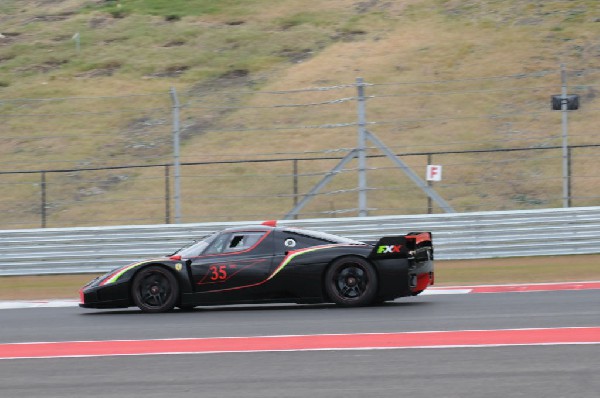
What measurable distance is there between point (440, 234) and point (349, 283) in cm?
613

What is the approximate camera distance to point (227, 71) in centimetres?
3288

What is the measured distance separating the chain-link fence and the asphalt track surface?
32.5 ft

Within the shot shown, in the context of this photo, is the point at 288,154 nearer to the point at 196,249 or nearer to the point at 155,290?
the point at 196,249

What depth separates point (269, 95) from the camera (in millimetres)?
29188

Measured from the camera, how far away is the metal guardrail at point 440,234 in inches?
698

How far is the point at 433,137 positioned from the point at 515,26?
7.51 metres

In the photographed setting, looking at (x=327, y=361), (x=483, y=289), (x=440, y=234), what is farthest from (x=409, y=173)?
(x=327, y=361)

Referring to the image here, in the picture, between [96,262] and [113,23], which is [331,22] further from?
[96,262]

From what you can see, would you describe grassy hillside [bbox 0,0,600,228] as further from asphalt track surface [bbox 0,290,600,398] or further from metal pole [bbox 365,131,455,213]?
asphalt track surface [bbox 0,290,600,398]

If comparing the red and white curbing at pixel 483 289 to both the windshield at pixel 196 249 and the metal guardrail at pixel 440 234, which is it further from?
the metal guardrail at pixel 440 234

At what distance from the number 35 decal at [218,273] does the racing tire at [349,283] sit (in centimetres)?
117

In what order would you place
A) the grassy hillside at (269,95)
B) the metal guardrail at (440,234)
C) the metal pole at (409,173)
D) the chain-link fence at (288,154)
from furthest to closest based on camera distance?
the grassy hillside at (269,95)
the chain-link fence at (288,154)
the metal pole at (409,173)
the metal guardrail at (440,234)

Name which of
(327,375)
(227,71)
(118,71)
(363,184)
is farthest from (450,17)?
(327,375)

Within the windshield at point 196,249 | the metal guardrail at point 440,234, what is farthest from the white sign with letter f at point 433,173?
the windshield at point 196,249
